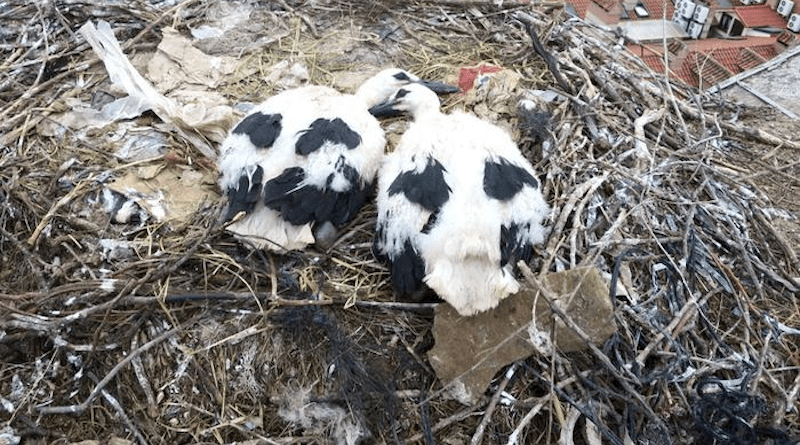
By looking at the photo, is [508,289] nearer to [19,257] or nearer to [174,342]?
[174,342]

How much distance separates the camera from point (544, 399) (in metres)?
2.02

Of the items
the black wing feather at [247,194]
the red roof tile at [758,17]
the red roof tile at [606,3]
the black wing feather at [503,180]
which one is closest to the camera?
the black wing feather at [503,180]

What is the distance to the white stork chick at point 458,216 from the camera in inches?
80.0

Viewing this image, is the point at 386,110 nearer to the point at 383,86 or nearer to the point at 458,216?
the point at 383,86

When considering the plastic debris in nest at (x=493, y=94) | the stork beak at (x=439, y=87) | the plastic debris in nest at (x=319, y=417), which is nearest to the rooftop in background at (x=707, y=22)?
the plastic debris in nest at (x=493, y=94)

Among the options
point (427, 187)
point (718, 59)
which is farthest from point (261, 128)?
point (718, 59)

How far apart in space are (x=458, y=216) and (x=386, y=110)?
0.93 meters

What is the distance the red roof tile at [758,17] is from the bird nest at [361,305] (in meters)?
10.5

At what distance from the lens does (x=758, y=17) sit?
12070 mm

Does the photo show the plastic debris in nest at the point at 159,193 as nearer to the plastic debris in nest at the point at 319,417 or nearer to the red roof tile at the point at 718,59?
the plastic debris in nest at the point at 319,417

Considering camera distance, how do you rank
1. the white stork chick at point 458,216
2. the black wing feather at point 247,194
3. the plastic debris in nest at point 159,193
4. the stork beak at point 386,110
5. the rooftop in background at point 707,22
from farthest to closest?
the rooftop in background at point 707,22, the stork beak at point 386,110, the plastic debris in nest at point 159,193, the black wing feather at point 247,194, the white stork chick at point 458,216

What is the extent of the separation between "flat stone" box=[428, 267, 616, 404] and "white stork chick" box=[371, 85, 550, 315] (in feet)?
0.28

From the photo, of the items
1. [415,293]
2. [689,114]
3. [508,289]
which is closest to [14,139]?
[415,293]

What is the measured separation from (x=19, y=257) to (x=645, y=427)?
2.13 meters
